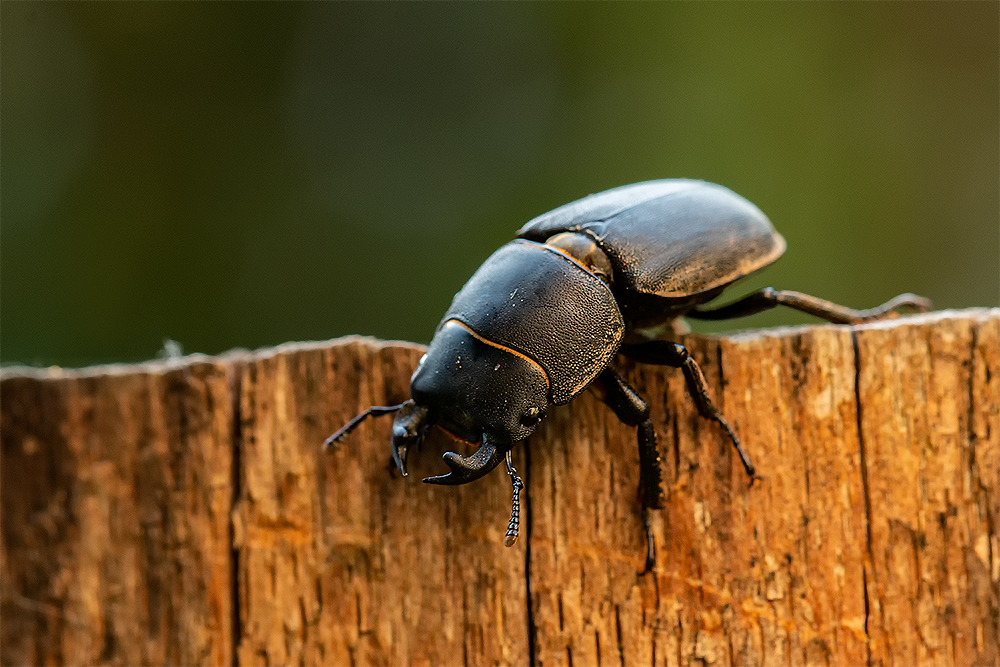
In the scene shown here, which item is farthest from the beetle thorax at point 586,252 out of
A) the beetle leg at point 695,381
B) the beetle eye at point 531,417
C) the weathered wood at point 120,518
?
the weathered wood at point 120,518

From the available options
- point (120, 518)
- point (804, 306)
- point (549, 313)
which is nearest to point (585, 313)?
point (549, 313)

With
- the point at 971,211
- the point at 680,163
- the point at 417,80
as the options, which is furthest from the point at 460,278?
the point at 971,211

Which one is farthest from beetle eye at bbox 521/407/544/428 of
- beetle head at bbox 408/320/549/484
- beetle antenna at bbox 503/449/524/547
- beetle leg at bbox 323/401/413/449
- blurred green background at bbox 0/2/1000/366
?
blurred green background at bbox 0/2/1000/366

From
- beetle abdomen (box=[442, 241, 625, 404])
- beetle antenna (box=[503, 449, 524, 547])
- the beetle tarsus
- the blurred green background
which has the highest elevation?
the blurred green background

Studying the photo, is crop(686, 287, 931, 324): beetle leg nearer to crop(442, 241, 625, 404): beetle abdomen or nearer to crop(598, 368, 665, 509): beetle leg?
crop(442, 241, 625, 404): beetle abdomen

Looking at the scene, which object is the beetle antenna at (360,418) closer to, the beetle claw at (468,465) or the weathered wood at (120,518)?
the beetle claw at (468,465)

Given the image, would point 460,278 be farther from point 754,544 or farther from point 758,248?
point 754,544
